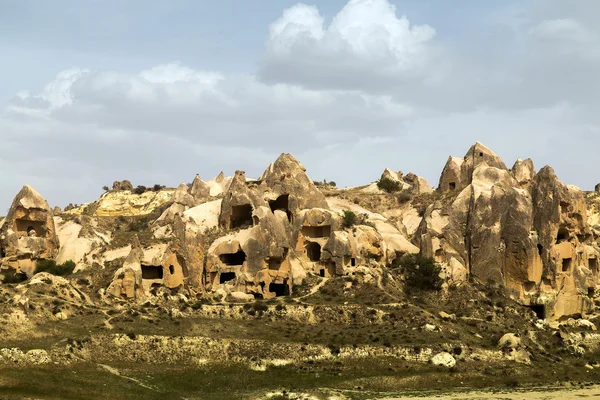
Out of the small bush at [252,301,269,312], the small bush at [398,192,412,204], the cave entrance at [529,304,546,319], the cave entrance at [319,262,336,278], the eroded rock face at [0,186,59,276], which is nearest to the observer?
the small bush at [252,301,269,312]

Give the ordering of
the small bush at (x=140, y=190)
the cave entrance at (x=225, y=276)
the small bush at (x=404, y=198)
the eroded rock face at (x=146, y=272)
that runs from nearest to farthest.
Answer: the eroded rock face at (x=146, y=272)
the cave entrance at (x=225, y=276)
the small bush at (x=404, y=198)
the small bush at (x=140, y=190)

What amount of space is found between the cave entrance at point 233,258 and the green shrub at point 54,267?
14.8 m

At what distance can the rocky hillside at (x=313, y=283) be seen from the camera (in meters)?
75.2

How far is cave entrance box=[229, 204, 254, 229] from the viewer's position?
315ft

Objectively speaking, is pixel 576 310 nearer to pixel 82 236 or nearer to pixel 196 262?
pixel 196 262

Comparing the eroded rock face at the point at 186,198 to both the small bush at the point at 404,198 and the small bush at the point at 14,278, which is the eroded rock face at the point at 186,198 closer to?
the small bush at the point at 14,278

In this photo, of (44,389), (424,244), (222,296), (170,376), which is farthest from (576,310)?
(44,389)

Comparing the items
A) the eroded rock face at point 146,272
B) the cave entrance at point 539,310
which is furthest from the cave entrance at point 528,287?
the eroded rock face at point 146,272

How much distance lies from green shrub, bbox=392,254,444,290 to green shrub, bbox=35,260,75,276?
106ft

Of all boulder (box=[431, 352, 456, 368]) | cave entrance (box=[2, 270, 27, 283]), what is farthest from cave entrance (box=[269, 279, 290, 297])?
cave entrance (box=[2, 270, 27, 283])

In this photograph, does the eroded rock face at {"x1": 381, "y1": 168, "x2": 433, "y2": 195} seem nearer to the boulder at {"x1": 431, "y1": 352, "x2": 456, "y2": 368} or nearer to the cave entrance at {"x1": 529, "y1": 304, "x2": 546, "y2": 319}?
the cave entrance at {"x1": 529, "y1": 304, "x2": 546, "y2": 319}

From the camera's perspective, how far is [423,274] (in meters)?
91.8

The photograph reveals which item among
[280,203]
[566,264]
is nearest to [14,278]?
[280,203]

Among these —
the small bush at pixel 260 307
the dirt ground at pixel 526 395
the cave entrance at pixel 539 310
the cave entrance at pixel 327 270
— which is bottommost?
the dirt ground at pixel 526 395
